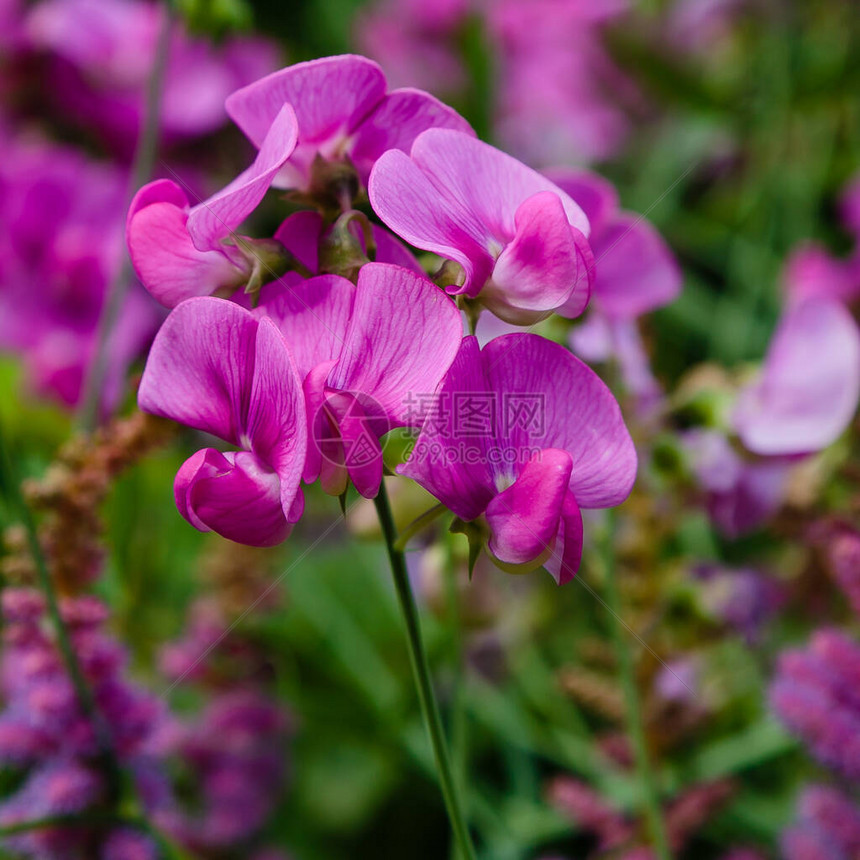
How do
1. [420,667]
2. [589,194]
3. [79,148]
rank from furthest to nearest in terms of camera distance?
[79,148]
[589,194]
[420,667]

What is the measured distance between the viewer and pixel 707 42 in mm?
1123

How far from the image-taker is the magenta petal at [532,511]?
0.81ft

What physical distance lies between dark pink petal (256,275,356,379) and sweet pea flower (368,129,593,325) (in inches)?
1.0

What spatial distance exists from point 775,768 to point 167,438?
1.45 ft

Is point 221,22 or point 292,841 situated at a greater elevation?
point 221,22

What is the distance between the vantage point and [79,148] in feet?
2.92

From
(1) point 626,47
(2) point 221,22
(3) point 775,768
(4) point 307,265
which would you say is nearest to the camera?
(4) point 307,265

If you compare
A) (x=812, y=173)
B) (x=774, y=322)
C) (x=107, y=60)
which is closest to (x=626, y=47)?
(x=812, y=173)

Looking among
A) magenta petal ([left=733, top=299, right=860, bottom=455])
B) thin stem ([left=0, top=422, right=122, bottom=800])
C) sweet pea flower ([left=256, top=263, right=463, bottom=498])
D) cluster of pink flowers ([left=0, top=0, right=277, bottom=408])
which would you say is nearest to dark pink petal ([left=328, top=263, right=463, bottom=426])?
sweet pea flower ([left=256, top=263, right=463, bottom=498])

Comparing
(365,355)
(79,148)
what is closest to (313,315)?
(365,355)

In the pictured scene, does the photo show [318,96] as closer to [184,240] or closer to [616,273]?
[184,240]

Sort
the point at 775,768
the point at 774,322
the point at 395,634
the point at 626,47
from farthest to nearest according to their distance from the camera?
the point at 626,47 < the point at 774,322 < the point at 395,634 < the point at 775,768

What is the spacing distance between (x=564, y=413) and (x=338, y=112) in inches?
4.9

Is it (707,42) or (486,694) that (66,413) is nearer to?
(486,694)
